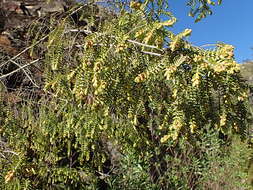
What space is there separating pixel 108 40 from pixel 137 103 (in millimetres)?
424

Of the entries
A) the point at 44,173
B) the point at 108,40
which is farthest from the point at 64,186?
the point at 108,40

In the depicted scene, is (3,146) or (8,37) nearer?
(3,146)

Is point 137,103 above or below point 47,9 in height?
below

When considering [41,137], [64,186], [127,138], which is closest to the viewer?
[127,138]

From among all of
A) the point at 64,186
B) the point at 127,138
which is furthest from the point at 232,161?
the point at 127,138

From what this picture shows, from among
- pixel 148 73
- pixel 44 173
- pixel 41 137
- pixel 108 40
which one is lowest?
pixel 44 173

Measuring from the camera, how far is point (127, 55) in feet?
5.86

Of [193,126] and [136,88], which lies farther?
[136,88]

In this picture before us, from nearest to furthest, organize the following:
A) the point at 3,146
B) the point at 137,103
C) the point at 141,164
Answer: the point at 137,103
the point at 3,146
the point at 141,164

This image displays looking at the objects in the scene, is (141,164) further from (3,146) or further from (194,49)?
(194,49)

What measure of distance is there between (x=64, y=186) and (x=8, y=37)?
8.56 feet

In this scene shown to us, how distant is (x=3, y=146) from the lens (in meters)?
3.31

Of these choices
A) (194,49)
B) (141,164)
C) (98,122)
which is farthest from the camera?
(141,164)

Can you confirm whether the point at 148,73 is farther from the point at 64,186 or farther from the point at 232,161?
the point at 232,161
